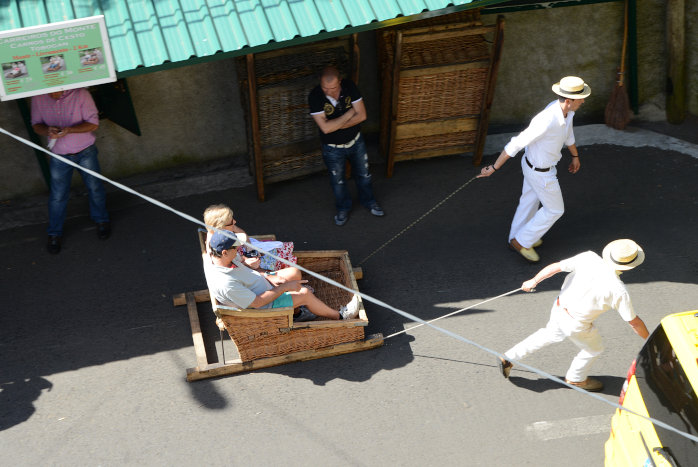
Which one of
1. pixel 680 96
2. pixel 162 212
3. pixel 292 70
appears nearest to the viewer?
pixel 292 70

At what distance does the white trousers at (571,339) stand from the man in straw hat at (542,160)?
152 cm

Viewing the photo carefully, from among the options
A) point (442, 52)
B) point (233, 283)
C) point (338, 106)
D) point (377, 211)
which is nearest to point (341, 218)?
point (377, 211)

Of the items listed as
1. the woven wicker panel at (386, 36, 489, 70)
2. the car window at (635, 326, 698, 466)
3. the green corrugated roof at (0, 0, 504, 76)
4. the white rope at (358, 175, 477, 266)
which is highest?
the green corrugated roof at (0, 0, 504, 76)

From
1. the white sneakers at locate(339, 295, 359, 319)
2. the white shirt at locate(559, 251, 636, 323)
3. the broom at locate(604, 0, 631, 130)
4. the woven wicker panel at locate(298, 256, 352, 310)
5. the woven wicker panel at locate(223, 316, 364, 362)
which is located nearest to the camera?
the white shirt at locate(559, 251, 636, 323)

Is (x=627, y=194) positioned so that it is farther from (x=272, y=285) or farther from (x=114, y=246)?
(x=114, y=246)

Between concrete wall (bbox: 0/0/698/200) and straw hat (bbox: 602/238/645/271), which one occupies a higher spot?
straw hat (bbox: 602/238/645/271)

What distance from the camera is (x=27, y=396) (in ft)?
20.1

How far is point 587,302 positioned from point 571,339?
497 mm

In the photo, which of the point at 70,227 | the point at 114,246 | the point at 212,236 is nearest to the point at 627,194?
the point at 212,236

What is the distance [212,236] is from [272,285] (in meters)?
0.80

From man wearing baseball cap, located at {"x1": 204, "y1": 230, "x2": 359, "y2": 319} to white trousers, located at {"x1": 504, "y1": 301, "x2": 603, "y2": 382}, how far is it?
1.74 metres

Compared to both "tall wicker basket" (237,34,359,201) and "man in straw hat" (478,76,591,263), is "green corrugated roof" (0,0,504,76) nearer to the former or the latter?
"tall wicker basket" (237,34,359,201)

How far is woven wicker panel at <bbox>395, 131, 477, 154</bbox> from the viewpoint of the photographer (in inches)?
338

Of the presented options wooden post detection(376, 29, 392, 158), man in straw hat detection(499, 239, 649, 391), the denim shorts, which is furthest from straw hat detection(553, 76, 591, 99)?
the denim shorts
